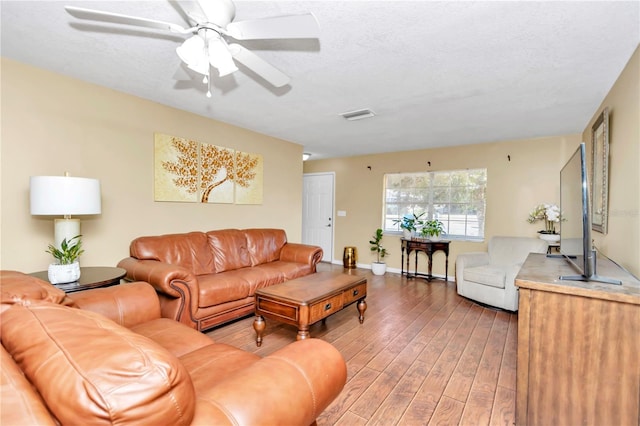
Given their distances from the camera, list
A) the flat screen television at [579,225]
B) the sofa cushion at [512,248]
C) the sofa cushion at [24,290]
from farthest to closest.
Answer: the sofa cushion at [512,248] < the flat screen television at [579,225] < the sofa cushion at [24,290]

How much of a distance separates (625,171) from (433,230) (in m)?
2.87

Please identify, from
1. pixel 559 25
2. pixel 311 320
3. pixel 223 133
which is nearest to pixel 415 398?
pixel 311 320

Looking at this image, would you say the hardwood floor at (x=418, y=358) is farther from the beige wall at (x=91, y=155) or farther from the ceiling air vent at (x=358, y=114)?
the ceiling air vent at (x=358, y=114)

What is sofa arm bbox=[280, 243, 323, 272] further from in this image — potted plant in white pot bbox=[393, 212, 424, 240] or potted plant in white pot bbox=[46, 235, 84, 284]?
potted plant in white pot bbox=[46, 235, 84, 284]

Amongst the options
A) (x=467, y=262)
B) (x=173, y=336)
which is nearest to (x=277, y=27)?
(x=173, y=336)

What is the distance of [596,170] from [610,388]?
84.3 inches

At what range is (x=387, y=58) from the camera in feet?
6.86

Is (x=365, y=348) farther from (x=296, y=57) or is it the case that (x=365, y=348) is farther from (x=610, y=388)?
(x=296, y=57)

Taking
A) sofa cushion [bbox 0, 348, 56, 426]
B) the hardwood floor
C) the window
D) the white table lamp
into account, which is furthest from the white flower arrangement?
the white table lamp

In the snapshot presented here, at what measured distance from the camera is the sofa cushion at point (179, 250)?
2.85m

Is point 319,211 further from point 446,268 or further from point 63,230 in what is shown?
point 63,230

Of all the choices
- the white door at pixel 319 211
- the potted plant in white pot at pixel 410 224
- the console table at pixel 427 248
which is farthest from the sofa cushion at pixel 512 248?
the white door at pixel 319 211

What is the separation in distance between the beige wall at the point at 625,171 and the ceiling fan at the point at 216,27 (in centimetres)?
215

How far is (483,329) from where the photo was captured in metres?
2.88
